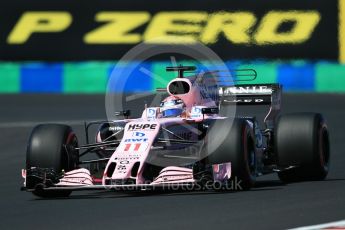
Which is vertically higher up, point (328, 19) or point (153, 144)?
point (328, 19)

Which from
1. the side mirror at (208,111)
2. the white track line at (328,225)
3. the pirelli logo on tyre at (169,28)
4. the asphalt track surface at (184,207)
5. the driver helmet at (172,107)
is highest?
the pirelli logo on tyre at (169,28)

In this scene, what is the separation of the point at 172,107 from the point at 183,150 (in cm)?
62

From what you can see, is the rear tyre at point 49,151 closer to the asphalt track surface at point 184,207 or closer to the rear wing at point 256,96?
the asphalt track surface at point 184,207

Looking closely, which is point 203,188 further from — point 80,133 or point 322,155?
point 80,133

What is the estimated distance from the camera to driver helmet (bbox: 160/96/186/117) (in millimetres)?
11617

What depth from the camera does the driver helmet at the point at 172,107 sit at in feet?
38.1

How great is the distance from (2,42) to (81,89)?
1798 millimetres

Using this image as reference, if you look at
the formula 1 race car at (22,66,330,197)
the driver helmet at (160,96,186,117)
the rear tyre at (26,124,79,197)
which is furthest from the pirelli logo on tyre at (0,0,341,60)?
the rear tyre at (26,124,79,197)

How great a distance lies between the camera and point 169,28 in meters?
21.6

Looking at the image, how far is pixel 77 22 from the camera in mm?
22031

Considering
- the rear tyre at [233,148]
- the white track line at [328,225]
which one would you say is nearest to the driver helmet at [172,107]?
the rear tyre at [233,148]

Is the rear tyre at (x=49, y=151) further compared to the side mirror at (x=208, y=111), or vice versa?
the side mirror at (x=208, y=111)

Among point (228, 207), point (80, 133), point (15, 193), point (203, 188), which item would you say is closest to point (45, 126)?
point (15, 193)

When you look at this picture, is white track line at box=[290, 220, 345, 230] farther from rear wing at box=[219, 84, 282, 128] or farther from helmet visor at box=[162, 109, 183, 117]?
rear wing at box=[219, 84, 282, 128]
